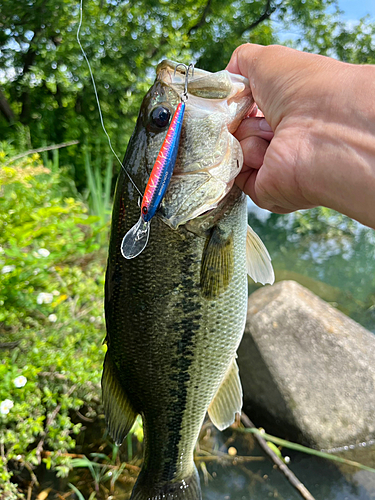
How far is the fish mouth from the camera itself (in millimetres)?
1226

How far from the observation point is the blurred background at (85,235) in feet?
7.01

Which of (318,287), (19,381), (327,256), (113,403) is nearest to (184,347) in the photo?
(113,403)

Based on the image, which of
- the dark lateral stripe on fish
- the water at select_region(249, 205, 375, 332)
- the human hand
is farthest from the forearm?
the water at select_region(249, 205, 375, 332)

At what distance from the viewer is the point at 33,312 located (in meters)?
2.53

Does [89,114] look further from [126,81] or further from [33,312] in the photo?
[33,312]

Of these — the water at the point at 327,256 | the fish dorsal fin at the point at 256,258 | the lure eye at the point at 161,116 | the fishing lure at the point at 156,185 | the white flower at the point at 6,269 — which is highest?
the lure eye at the point at 161,116

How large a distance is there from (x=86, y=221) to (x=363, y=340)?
2.57 m

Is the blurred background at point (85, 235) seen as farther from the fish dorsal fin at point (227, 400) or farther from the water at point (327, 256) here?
the fish dorsal fin at point (227, 400)

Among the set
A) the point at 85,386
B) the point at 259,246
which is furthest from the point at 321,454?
the point at 259,246

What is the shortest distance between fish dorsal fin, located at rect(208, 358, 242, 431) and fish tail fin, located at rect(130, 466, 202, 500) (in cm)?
28

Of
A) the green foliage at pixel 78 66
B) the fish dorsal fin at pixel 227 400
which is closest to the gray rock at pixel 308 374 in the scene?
the fish dorsal fin at pixel 227 400

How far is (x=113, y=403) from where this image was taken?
1421 mm

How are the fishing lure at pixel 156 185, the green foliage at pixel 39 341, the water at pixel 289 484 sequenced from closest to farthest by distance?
the fishing lure at pixel 156 185, the green foliage at pixel 39 341, the water at pixel 289 484

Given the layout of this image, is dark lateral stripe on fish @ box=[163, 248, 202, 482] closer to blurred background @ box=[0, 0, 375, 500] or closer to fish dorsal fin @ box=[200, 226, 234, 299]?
fish dorsal fin @ box=[200, 226, 234, 299]
